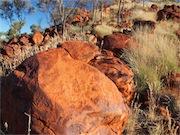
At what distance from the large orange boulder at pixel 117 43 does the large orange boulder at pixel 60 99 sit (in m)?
2.69

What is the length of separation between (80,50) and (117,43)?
86.2 inches

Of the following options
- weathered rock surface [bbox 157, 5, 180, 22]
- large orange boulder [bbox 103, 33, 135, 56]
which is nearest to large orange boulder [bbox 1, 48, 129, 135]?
large orange boulder [bbox 103, 33, 135, 56]

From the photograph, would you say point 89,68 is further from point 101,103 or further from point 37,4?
point 37,4

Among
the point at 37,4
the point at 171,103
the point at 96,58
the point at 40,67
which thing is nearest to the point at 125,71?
the point at 96,58

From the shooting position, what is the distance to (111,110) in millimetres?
2545

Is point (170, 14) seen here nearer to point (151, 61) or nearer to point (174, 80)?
point (151, 61)

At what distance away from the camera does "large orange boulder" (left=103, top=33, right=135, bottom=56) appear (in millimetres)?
5402

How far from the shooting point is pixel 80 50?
3.40 m

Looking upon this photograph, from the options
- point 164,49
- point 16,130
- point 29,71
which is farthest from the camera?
point 164,49

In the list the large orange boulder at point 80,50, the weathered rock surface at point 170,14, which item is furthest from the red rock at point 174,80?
the weathered rock surface at point 170,14

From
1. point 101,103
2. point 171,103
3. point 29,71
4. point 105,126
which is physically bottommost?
→ point 171,103

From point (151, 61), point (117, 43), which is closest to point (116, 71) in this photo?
point (151, 61)

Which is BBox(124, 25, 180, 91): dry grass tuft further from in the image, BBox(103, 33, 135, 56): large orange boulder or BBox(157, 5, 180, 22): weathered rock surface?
BBox(157, 5, 180, 22): weathered rock surface

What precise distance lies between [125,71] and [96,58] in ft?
1.39
